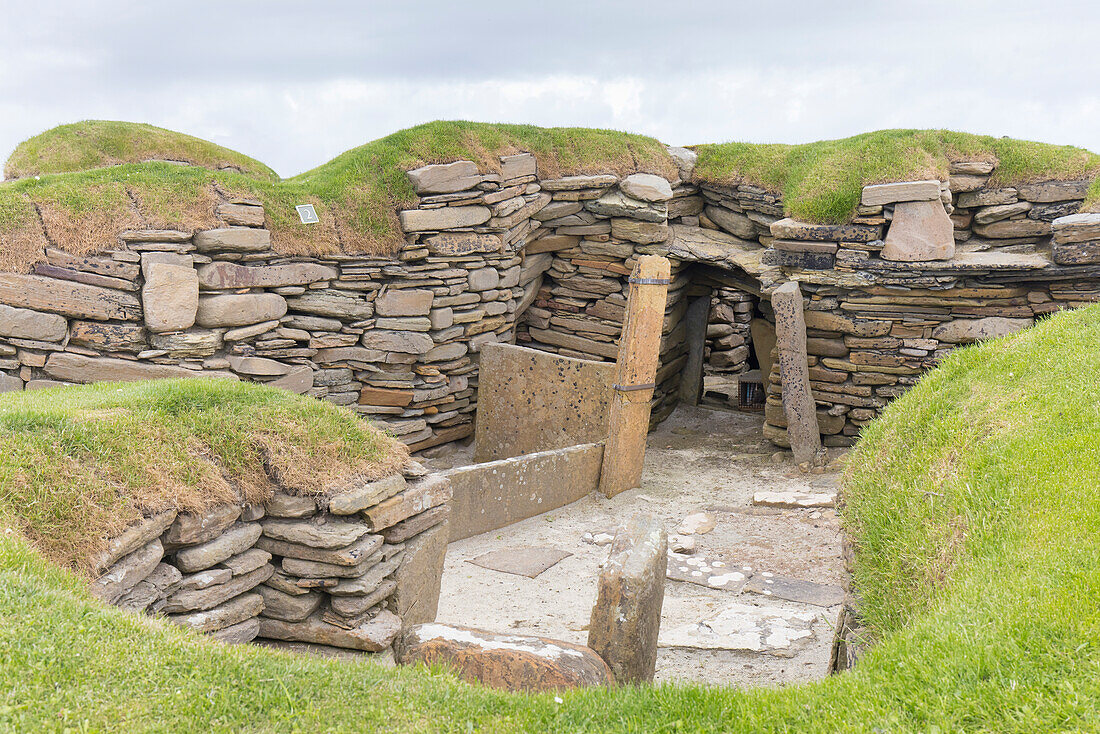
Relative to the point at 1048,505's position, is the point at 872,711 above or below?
below

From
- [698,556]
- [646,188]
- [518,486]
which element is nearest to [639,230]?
[646,188]

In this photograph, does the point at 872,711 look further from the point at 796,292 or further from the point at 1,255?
the point at 1,255

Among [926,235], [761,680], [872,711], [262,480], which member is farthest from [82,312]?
[926,235]

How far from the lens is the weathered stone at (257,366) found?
9.29 metres

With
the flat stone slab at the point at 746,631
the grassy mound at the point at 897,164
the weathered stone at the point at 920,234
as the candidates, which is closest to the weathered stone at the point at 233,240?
the flat stone slab at the point at 746,631

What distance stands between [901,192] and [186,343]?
8292mm

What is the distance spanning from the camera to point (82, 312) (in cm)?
845

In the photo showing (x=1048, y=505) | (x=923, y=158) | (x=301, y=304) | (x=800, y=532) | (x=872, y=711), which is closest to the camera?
(x=872, y=711)

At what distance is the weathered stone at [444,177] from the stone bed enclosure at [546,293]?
3cm

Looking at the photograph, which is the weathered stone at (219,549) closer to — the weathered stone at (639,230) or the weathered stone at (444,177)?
the weathered stone at (444,177)

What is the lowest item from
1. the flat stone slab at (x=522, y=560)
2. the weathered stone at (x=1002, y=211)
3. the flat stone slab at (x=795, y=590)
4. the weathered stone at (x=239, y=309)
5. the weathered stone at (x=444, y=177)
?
the flat stone slab at (x=522, y=560)

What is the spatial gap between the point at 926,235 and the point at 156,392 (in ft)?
28.3

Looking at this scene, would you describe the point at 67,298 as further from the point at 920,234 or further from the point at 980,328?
the point at 980,328

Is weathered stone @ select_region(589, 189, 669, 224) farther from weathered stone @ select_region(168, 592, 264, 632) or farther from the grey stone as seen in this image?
weathered stone @ select_region(168, 592, 264, 632)
